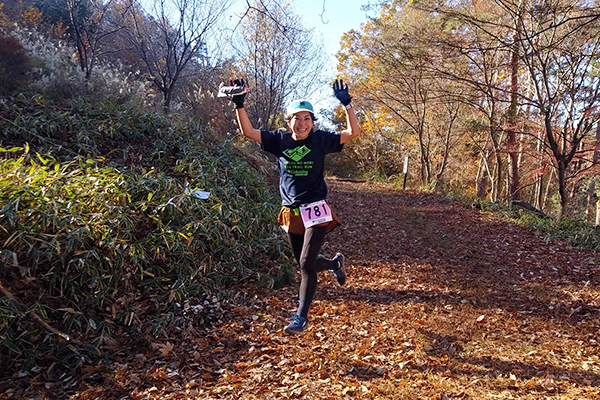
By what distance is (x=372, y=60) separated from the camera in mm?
14062

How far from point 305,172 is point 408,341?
68.1 inches

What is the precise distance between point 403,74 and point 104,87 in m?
8.84

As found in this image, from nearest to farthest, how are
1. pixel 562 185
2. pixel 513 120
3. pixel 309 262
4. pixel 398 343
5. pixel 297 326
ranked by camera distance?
pixel 297 326 < pixel 309 262 < pixel 398 343 < pixel 562 185 < pixel 513 120

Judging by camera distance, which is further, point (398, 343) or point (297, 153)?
point (398, 343)

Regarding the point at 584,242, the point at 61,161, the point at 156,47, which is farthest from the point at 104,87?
the point at 584,242

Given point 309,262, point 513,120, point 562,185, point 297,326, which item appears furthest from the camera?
point 513,120

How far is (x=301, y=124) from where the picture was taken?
3.36m

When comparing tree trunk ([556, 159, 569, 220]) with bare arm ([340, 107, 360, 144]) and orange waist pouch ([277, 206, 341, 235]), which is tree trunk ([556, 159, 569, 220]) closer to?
bare arm ([340, 107, 360, 144])

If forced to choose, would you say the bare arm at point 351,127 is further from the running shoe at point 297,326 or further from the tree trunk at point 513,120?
the tree trunk at point 513,120

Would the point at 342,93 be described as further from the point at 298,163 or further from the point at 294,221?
the point at 294,221

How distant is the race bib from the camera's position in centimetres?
330

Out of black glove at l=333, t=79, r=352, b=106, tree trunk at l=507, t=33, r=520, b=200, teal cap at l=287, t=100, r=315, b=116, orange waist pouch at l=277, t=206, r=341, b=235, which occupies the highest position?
tree trunk at l=507, t=33, r=520, b=200

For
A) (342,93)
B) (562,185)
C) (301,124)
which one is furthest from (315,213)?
(562,185)

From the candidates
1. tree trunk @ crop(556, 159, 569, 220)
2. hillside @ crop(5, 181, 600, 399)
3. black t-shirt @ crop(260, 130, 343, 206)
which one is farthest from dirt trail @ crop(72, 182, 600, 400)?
tree trunk @ crop(556, 159, 569, 220)
